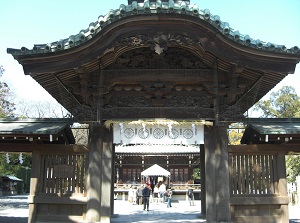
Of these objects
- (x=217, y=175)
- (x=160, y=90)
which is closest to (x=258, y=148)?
(x=217, y=175)

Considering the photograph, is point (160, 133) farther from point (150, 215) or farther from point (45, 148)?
point (150, 215)

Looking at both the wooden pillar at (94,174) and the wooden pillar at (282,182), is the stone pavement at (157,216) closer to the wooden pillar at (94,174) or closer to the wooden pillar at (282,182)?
the wooden pillar at (94,174)

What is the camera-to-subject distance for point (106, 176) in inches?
351

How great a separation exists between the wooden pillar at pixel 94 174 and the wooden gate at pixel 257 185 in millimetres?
3550

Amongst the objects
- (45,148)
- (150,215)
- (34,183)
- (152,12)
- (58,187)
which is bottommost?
(150,215)

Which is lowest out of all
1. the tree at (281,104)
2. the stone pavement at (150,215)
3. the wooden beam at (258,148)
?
the stone pavement at (150,215)

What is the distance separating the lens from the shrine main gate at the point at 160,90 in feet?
25.3

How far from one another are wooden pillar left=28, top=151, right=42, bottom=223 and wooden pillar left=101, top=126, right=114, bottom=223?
1939 mm

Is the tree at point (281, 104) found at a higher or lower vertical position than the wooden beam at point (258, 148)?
higher

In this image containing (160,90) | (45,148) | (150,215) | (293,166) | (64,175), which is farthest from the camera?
(293,166)

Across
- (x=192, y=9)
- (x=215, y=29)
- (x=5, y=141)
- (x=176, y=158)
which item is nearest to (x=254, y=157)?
(x=215, y=29)

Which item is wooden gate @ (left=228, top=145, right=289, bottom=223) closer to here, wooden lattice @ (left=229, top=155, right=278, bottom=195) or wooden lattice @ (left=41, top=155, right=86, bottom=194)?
wooden lattice @ (left=229, top=155, right=278, bottom=195)

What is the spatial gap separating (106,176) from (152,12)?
4.37 m

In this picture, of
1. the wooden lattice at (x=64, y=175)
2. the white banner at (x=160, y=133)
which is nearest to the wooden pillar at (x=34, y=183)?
the wooden lattice at (x=64, y=175)
